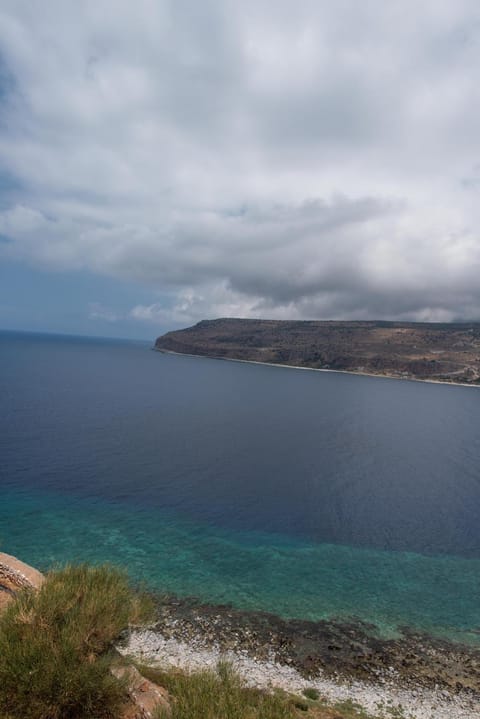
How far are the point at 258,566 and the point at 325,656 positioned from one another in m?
10.7

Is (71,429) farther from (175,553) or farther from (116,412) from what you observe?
(175,553)

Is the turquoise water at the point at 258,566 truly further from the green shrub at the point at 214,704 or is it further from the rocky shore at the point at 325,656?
the green shrub at the point at 214,704

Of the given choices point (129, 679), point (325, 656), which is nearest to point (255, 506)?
point (325, 656)

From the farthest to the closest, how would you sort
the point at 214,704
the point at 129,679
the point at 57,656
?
the point at 129,679, the point at 57,656, the point at 214,704

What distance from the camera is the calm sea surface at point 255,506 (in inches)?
1177

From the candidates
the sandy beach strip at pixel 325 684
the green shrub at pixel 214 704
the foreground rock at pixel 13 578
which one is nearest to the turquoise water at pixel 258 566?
the sandy beach strip at pixel 325 684

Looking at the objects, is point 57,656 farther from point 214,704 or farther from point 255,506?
point 255,506

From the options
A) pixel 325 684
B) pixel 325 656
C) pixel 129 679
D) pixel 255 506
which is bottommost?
pixel 255 506

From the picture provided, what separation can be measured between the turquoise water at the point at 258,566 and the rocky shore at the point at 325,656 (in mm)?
1559

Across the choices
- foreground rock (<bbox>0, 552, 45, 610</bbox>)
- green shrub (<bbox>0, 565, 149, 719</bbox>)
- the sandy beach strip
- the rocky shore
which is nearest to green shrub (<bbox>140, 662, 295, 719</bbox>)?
green shrub (<bbox>0, 565, 149, 719</bbox>)

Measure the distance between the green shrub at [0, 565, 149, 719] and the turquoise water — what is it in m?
15.7

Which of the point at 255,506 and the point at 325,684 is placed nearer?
the point at 325,684

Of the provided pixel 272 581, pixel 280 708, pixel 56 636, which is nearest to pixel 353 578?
pixel 272 581

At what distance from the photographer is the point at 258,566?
32.7 metres
